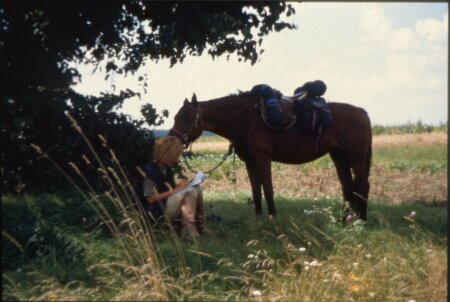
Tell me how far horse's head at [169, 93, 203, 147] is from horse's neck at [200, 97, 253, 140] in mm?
163

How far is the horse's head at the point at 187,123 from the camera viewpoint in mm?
8742

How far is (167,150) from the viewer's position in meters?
7.62

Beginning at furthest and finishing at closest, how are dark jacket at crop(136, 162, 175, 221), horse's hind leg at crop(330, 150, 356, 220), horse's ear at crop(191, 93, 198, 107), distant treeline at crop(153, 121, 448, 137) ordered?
1. distant treeline at crop(153, 121, 448, 137)
2. horse's hind leg at crop(330, 150, 356, 220)
3. horse's ear at crop(191, 93, 198, 107)
4. dark jacket at crop(136, 162, 175, 221)

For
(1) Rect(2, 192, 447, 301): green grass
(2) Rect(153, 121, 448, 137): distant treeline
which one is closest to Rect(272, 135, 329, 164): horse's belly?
(1) Rect(2, 192, 447, 301): green grass

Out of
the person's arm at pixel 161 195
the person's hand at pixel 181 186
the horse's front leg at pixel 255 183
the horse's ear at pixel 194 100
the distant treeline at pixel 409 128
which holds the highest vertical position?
the horse's ear at pixel 194 100

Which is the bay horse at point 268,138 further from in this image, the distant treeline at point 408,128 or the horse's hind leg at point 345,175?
the distant treeline at point 408,128

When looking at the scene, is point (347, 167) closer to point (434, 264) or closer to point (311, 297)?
point (434, 264)

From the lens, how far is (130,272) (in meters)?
5.59

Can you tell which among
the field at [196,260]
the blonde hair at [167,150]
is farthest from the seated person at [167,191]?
the field at [196,260]

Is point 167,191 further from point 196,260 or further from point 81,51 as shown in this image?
point 81,51

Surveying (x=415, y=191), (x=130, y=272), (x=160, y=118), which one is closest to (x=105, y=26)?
(x=160, y=118)

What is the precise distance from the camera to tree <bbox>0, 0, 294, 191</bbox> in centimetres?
697

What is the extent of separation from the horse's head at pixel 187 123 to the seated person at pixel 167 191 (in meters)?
1.05

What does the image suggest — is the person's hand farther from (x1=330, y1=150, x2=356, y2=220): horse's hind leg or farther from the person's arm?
(x1=330, y1=150, x2=356, y2=220): horse's hind leg
